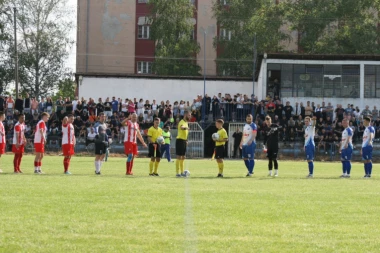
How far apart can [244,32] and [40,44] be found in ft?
63.7

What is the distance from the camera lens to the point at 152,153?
1009 inches

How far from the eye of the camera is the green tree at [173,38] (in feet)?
235

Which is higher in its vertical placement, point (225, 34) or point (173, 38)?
point (225, 34)

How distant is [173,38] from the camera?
72250 millimetres

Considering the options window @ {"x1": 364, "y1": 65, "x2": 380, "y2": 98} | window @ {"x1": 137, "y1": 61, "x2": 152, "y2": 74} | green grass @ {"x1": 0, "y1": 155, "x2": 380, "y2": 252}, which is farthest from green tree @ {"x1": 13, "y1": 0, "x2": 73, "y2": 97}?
green grass @ {"x1": 0, "y1": 155, "x2": 380, "y2": 252}

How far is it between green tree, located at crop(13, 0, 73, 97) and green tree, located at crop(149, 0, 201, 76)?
8.46 metres

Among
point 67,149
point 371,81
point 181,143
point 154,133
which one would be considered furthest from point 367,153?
point 371,81

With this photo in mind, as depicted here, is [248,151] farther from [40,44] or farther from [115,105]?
[40,44]

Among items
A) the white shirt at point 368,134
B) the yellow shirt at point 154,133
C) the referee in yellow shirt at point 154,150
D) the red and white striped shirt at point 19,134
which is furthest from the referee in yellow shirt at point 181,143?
the white shirt at point 368,134

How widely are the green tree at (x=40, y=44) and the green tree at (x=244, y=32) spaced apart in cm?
1494

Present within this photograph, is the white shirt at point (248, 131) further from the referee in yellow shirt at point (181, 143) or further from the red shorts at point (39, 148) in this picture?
the red shorts at point (39, 148)

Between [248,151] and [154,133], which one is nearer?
[248,151]

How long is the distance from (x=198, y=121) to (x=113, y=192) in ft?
112

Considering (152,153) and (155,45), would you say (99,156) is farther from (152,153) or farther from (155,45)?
(155,45)
